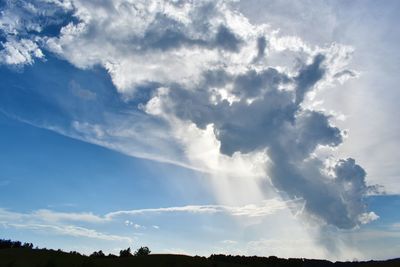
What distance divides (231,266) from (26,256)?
67.2 metres

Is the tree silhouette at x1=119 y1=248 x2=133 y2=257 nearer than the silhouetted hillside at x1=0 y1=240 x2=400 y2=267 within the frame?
No

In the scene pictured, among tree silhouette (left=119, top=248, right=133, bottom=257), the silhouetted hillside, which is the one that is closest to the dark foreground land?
the silhouetted hillside

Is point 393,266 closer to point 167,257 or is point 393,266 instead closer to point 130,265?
point 167,257

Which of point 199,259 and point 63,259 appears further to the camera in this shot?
point 199,259

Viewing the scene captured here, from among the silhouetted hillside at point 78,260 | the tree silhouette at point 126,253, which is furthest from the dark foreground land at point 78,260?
the tree silhouette at point 126,253

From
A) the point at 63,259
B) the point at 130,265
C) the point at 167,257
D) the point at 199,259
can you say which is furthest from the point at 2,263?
the point at 199,259

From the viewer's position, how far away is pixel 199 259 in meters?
137

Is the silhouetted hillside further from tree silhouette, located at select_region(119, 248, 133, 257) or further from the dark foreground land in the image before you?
Answer: tree silhouette, located at select_region(119, 248, 133, 257)

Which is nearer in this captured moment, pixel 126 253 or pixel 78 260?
pixel 78 260

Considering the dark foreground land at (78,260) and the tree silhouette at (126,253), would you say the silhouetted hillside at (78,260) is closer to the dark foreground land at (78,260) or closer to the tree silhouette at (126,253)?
the dark foreground land at (78,260)

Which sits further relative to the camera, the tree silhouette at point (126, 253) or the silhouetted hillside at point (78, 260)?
the tree silhouette at point (126, 253)

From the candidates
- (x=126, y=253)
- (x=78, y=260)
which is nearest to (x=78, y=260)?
(x=78, y=260)

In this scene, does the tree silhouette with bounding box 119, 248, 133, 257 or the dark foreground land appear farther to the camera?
the tree silhouette with bounding box 119, 248, 133, 257

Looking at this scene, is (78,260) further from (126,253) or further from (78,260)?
(126,253)
